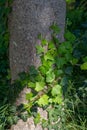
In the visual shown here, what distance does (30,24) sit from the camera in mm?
2926

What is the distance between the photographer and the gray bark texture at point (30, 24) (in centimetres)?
289

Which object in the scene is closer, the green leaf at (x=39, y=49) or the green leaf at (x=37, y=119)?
the green leaf at (x=39, y=49)

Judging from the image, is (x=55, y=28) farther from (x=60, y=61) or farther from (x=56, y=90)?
(x=56, y=90)

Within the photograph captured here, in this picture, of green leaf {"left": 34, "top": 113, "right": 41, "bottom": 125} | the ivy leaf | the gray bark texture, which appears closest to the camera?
the gray bark texture

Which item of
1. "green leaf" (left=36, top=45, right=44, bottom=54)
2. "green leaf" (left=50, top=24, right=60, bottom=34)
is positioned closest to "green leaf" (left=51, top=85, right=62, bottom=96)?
"green leaf" (left=36, top=45, right=44, bottom=54)

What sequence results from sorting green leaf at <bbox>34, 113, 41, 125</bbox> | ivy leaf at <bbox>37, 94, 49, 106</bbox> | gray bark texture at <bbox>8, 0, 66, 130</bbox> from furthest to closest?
1. green leaf at <bbox>34, 113, 41, 125</bbox>
2. ivy leaf at <bbox>37, 94, 49, 106</bbox>
3. gray bark texture at <bbox>8, 0, 66, 130</bbox>

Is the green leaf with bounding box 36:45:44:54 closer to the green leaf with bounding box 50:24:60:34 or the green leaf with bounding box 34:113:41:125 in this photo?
the green leaf with bounding box 50:24:60:34

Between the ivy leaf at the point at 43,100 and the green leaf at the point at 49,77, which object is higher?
the green leaf at the point at 49,77

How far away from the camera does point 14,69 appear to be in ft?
10.4

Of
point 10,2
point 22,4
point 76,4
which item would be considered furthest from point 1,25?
point 76,4

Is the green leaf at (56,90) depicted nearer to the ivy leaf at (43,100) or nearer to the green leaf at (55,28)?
the ivy leaf at (43,100)

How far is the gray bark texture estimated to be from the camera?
289 cm

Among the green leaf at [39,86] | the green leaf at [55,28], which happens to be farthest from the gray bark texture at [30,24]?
the green leaf at [39,86]

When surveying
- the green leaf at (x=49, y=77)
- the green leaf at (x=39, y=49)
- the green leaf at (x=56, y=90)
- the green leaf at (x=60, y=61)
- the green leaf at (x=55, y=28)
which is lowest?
the green leaf at (x=56, y=90)
